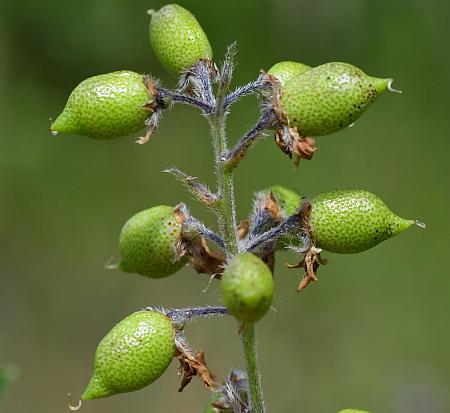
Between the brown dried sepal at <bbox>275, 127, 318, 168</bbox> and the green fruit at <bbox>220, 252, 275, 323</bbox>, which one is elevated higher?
the brown dried sepal at <bbox>275, 127, 318, 168</bbox>

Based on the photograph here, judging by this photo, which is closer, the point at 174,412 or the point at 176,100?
the point at 176,100

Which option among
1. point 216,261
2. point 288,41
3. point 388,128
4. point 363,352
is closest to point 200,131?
point 288,41

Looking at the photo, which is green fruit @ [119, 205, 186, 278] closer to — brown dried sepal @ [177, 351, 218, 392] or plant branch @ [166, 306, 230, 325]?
plant branch @ [166, 306, 230, 325]

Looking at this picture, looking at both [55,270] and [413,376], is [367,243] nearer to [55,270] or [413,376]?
[413,376]

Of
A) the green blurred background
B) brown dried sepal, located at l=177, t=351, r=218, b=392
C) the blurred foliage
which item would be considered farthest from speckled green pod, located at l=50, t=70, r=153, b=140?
the green blurred background

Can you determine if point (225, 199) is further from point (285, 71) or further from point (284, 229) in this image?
point (285, 71)

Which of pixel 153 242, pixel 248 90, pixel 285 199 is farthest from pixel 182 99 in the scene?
pixel 285 199
